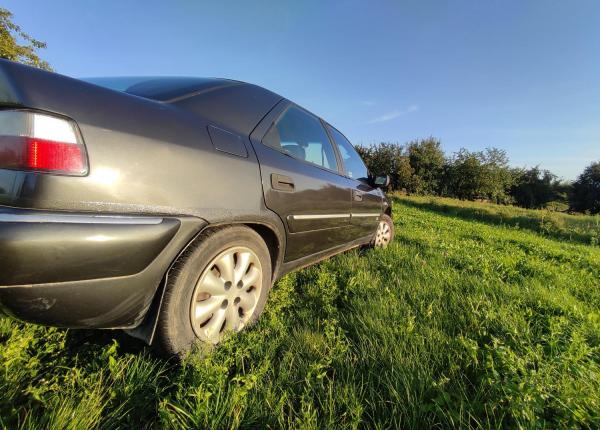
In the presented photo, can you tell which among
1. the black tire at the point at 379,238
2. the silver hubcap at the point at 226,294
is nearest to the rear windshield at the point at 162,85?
the silver hubcap at the point at 226,294

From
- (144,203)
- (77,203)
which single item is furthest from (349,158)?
(77,203)

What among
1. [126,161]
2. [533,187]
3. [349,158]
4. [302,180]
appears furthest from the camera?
[533,187]

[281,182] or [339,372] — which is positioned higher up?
[281,182]

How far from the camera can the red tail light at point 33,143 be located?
935 mm

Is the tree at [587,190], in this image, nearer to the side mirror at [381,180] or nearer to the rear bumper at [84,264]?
the side mirror at [381,180]

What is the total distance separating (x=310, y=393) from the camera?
1245 mm

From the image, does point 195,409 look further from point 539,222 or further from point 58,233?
point 539,222

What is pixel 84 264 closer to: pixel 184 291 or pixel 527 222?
pixel 184 291

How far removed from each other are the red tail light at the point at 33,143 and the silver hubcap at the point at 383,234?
3708 millimetres

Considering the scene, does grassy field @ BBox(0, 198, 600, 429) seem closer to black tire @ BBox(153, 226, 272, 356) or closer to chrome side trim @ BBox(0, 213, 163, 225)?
black tire @ BBox(153, 226, 272, 356)

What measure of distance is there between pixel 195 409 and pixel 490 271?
3.22 meters

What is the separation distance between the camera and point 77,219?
96cm

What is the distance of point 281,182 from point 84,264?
1125 mm

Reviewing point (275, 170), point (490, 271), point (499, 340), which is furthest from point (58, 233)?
point (490, 271)
